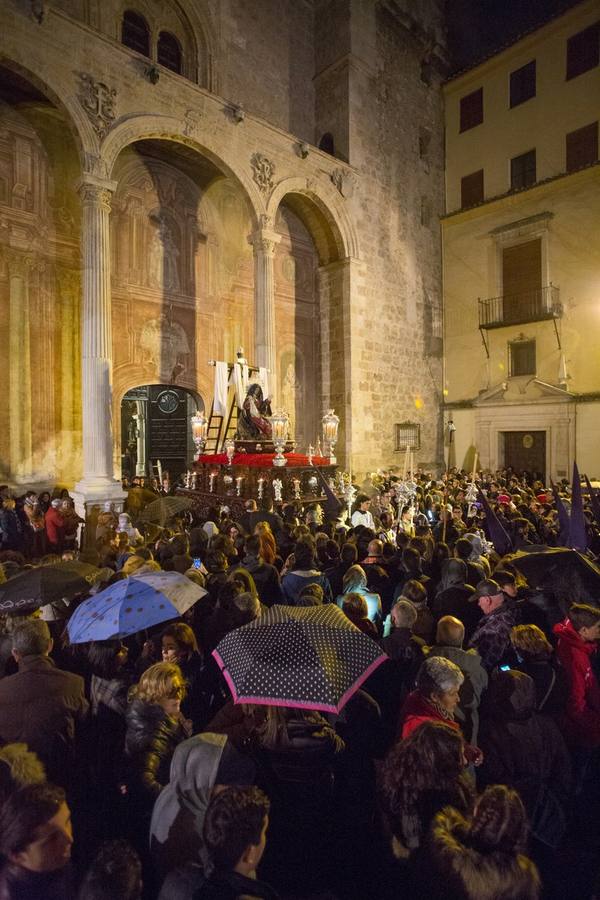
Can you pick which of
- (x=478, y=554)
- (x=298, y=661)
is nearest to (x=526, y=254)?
(x=478, y=554)

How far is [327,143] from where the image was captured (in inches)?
763

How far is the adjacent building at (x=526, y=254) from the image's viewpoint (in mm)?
18234

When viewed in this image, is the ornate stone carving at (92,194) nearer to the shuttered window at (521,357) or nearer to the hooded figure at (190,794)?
the hooded figure at (190,794)

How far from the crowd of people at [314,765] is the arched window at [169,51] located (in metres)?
17.8

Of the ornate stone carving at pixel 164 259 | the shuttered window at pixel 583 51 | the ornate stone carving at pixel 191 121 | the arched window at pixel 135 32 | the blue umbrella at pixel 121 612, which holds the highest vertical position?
the shuttered window at pixel 583 51

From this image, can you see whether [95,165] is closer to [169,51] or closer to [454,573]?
[169,51]

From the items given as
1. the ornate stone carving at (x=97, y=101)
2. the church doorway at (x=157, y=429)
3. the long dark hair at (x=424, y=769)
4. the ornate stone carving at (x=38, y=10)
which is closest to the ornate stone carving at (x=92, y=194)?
the ornate stone carving at (x=97, y=101)

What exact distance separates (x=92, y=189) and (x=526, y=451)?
658 inches

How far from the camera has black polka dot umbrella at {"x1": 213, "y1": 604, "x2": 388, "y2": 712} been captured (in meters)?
2.36

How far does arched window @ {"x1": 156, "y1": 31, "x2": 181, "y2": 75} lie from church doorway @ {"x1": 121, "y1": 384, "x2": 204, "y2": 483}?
9.98 meters

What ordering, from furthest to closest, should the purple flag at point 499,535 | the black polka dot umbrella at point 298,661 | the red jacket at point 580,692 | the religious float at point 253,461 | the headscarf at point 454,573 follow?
the religious float at point 253,461
the purple flag at point 499,535
the headscarf at point 454,573
the red jacket at point 580,692
the black polka dot umbrella at point 298,661

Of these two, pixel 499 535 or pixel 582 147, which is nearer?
pixel 499 535

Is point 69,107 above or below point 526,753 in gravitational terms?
above

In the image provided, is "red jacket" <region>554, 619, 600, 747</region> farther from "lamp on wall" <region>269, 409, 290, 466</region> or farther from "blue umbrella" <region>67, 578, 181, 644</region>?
"lamp on wall" <region>269, 409, 290, 466</region>
